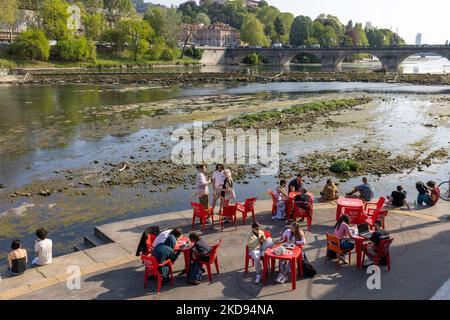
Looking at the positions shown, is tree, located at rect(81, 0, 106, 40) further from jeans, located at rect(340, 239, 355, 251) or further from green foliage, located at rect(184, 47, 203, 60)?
jeans, located at rect(340, 239, 355, 251)

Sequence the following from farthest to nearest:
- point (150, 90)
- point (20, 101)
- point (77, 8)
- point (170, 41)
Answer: point (170, 41)
point (77, 8)
point (150, 90)
point (20, 101)

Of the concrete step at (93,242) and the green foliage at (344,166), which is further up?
the green foliage at (344,166)

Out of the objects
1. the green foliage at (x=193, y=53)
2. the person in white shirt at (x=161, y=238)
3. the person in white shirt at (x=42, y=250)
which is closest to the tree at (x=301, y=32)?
the green foliage at (x=193, y=53)

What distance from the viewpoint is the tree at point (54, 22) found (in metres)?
104

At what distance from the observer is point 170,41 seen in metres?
125

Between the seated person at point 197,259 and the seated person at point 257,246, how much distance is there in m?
0.97

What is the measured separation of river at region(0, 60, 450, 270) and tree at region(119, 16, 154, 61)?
5241 cm

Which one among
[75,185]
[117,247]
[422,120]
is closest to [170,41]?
[422,120]

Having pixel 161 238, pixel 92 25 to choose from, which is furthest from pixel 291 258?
pixel 92 25

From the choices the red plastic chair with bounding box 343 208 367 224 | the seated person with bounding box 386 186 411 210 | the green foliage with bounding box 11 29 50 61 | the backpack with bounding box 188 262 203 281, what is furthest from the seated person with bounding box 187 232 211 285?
the green foliage with bounding box 11 29 50 61

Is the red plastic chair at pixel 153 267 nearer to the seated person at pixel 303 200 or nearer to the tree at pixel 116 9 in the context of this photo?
the seated person at pixel 303 200

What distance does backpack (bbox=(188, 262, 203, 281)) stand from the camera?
9.93 meters
